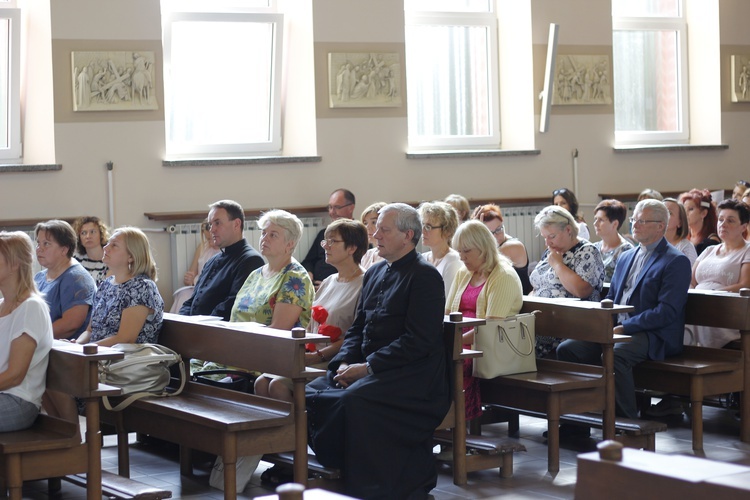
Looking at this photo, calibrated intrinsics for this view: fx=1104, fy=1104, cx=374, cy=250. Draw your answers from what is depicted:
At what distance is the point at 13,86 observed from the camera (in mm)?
8117

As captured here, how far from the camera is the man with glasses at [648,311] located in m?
5.41

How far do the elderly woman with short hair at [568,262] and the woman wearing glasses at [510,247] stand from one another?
1.07m

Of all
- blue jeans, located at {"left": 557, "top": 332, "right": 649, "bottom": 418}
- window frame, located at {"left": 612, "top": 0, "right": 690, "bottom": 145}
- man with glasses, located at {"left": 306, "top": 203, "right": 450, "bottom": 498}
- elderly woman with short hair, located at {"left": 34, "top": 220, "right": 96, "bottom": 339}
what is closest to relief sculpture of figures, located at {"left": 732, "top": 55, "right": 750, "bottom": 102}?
window frame, located at {"left": 612, "top": 0, "right": 690, "bottom": 145}

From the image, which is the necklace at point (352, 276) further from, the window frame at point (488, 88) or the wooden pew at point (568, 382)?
the window frame at point (488, 88)

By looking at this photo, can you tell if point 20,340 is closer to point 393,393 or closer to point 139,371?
point 139,371

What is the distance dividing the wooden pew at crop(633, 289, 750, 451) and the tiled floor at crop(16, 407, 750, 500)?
6.9 inches

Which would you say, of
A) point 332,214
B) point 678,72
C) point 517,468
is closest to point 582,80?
point 678,72

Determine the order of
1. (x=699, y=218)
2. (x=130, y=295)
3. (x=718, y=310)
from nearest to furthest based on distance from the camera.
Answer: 1. (x=130, y=295)
2. (x=718, y=310)
3. (x=699, y=218)

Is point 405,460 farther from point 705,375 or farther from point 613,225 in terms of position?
point 613,225

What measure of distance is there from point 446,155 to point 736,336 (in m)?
3.64

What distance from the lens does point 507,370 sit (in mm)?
5203

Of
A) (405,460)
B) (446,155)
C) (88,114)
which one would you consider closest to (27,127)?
(88,114)

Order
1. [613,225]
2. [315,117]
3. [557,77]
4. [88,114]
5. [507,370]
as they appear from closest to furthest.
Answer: [507,370] → [613,225] → [88,114] → [315,117] → [557,77]

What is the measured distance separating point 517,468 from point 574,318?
0.76m
